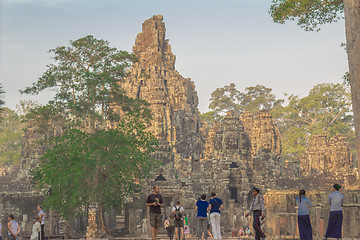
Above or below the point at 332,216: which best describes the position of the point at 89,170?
above

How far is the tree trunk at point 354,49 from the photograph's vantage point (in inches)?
395

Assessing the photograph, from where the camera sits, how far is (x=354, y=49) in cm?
1023

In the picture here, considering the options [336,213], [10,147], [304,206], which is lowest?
[336,213]

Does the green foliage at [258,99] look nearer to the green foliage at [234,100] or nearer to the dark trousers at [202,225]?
the green foliage at [234,100]

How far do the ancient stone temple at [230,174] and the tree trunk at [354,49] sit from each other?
1006 cm

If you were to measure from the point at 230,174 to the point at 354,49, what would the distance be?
34593 mm

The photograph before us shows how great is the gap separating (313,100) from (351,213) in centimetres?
6007

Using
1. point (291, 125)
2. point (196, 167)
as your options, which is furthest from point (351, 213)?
point (291, 125)

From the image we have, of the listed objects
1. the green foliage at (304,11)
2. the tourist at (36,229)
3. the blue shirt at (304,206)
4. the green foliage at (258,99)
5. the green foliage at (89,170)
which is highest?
the green foliage at (258,99)

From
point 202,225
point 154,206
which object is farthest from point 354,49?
point 202,225

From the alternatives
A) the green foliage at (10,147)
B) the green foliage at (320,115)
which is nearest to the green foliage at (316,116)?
the green foliage at (320,115)

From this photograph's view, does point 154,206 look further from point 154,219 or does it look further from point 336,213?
point 336,213

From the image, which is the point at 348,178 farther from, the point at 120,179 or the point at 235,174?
the point at 120,179

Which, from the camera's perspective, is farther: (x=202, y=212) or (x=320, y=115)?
(x=320, y=115)
